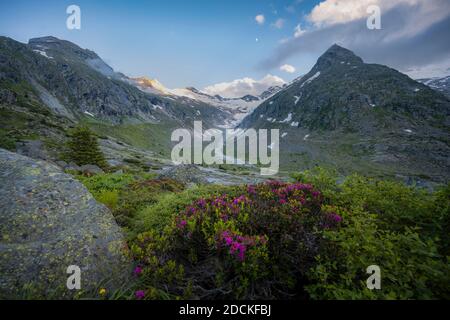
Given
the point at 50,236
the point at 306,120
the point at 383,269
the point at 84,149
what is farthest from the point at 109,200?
the point at 306,120

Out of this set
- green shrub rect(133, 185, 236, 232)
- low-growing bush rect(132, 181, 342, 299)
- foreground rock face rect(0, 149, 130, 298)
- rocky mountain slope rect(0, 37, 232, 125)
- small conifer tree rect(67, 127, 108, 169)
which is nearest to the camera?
low-growing bush rect(132, 181, 342, 299)

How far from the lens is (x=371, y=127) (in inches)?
5374

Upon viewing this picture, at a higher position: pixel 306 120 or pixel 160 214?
pixel 306 120

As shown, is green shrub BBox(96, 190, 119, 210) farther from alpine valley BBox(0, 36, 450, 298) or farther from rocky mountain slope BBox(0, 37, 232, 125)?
rocky mountain slope BBox(0, 37, 232, 125)

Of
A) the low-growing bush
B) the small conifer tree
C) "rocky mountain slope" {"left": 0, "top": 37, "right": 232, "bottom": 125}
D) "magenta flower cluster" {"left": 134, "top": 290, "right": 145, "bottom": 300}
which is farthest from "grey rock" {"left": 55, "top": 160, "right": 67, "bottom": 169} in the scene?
"rocky mountain slope" {"left": 0, "top": 37, "right": 232, "bottom": 125}

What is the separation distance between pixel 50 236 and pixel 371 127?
16596 cm

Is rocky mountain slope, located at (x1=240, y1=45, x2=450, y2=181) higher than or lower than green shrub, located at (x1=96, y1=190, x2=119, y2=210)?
higher

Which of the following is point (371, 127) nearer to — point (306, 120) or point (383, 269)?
point (306, 120)

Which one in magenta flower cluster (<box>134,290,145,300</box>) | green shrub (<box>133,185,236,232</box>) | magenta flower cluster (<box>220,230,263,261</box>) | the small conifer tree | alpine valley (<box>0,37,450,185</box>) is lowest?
magenta flower cluster (<box>134,290,145,300</box>)

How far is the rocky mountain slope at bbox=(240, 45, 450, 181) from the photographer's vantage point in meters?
94.3

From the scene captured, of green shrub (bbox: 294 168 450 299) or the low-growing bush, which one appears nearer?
green shrub (bbox: 294 168 450 299)

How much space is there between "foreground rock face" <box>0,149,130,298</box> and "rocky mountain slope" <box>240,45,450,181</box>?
9596 centimetres

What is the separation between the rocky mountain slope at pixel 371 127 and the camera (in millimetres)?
94312
